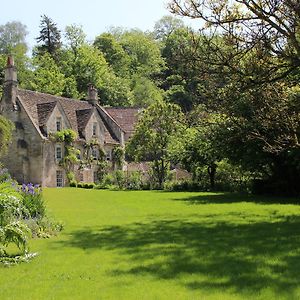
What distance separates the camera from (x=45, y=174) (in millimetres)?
51812

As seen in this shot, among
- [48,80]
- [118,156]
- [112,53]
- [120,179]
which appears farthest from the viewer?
[112,53]

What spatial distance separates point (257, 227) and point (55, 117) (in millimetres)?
41395

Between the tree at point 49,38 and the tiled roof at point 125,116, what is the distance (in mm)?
26978

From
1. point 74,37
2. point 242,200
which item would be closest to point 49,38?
point 74,37

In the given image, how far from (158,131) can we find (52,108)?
13766mm

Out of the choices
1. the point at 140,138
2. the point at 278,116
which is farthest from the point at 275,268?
the point at 140,138

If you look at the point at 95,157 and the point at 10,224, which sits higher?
the point at 95,157

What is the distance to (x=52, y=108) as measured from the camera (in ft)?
177

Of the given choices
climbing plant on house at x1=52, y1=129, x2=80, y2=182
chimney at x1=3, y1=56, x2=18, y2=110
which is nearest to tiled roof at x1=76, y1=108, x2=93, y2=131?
climbing plant on house at x1=52, y1=129, x2=80, y2=182

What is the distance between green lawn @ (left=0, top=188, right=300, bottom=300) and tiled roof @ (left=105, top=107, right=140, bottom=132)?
54.7m

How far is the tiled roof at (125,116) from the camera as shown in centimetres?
7238

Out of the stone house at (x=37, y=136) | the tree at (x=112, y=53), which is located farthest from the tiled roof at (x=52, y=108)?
the tree at (x=112, y=53)

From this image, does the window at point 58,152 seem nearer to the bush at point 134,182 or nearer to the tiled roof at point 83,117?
the tiled roof at point 83,117

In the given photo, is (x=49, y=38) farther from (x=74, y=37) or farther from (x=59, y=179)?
(x=59, y=179)
